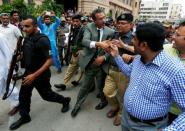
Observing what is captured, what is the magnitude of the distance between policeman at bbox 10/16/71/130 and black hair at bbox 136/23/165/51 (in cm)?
196

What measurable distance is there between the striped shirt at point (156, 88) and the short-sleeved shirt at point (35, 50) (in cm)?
178

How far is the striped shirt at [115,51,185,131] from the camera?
65.1 inches

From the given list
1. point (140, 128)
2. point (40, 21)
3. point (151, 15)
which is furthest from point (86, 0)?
point (151, 15)

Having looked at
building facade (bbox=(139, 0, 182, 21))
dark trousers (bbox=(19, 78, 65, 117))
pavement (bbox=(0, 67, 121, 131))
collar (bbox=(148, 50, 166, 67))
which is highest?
collar (bbox=(148, 50, 166, 67))

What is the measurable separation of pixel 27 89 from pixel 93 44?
1230 millimetres

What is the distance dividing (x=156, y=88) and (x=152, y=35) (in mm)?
398

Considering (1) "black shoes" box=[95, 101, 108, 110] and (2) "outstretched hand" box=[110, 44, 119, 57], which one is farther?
(1) "black shoes" box=[95, 101, 108, 110]

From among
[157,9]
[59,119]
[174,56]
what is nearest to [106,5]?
[59,119]

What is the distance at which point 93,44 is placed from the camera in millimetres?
3639

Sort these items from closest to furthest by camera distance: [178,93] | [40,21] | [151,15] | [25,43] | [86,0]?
[178,93] → [25,43] → [40,21] → [86,0] → [151,15]

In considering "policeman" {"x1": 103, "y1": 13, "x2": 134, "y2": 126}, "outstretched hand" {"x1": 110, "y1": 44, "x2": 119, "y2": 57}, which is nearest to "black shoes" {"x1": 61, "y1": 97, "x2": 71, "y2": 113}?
"policeman" {"x1": 103, "y1": 13, "x2": 134, "y2": 126}

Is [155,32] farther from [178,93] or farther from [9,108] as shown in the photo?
[9,108]

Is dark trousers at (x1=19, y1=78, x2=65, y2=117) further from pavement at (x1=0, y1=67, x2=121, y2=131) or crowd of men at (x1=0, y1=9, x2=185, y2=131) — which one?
pavement at (x1=0, y1=67, x2=121, y2=131)

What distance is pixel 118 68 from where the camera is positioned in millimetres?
3691
